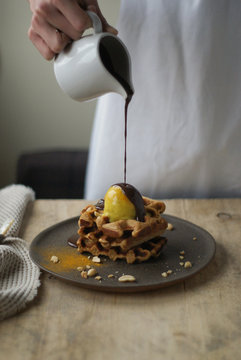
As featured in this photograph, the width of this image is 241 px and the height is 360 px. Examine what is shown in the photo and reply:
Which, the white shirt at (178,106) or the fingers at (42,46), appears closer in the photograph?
the fingers at (42,46)

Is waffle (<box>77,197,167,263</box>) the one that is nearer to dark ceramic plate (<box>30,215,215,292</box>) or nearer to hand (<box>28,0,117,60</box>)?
dark ceramic plate (<box>30,215,215,292</box>)

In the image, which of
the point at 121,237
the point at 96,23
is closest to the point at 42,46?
the point at 96,23

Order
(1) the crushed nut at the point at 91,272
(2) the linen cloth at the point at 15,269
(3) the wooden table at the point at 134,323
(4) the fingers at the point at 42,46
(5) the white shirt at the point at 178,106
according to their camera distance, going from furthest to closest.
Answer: (5) the white shirt at the point at 178,106, (4) the fingers at the point at 42,46, (1) the crushed nut at the point at 91,272, (2) the linen cloth at the point at 15,269, (3) the wooden table at the point at 134,323

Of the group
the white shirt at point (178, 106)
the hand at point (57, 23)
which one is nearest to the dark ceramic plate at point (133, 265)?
the white shirt at point (178, 106)

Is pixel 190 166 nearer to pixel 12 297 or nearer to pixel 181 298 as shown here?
pixel 181 298

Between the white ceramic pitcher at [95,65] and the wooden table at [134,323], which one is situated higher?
the white ceramic pitcher at [95,65]

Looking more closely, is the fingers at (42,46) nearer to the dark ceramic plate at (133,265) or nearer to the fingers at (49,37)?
the fingers at (49,37)
